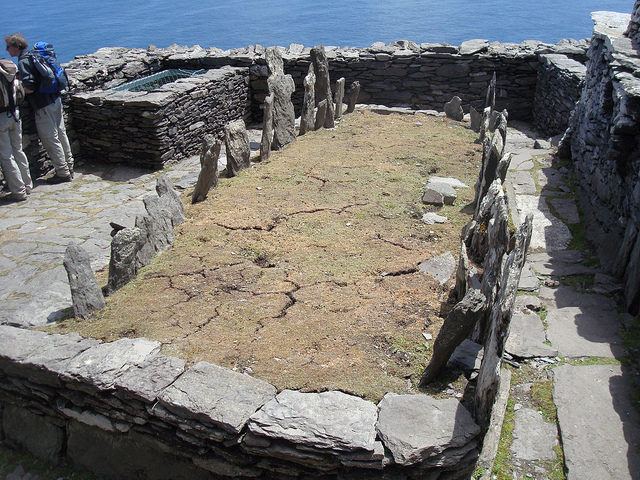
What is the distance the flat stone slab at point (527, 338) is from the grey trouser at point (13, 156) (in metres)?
7.48

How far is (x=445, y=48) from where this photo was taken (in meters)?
12.9

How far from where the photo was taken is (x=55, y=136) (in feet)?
30.7

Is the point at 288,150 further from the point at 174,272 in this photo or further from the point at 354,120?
the point at 174,272

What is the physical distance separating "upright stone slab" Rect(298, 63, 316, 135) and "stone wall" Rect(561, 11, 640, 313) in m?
4.48

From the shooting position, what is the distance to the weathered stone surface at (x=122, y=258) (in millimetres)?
5363

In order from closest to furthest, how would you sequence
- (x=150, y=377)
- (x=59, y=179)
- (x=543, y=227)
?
(x=150, y=377), (x=543, y=227), (x=59, y=179)

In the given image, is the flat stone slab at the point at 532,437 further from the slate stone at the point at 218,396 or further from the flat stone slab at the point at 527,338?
the slate stone at the point at 218,396

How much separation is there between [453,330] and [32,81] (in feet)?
25.9

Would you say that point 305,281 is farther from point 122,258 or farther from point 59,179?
point 59,179

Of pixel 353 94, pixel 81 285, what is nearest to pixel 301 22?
pixel 353 94

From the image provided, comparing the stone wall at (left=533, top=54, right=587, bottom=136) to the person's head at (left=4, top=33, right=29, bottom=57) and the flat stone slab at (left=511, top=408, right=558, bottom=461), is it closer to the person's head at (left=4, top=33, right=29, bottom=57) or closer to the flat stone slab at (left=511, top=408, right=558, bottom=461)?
the flat stone slab at (left=511, top=408, right=558, bottom=461)

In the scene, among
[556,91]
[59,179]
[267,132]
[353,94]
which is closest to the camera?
[267,132]

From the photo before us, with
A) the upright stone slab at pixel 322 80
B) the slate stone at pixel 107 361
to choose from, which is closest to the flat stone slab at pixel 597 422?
the slate stone at pixel 107 361

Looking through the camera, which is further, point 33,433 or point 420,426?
point 33,433
